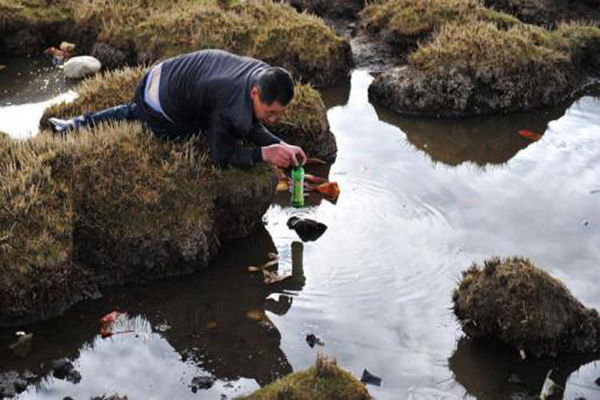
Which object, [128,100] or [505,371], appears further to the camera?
[128,100]

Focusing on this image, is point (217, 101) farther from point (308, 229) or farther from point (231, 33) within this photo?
point (231, 33)

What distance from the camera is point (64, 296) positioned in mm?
9977

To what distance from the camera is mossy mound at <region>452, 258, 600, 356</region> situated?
9.20 m

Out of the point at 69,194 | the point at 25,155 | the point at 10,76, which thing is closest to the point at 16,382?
the point at 69,194

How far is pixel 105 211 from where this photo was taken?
10500 millimetres

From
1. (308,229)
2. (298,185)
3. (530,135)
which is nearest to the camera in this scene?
(298,185)

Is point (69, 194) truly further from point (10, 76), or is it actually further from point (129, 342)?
point (10, 76)

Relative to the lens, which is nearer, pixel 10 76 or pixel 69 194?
pixel 69 194

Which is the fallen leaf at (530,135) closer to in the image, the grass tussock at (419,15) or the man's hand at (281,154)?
the grass tussock at (419,15)

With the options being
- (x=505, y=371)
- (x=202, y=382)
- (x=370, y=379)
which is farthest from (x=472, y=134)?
(x=202, y=382)

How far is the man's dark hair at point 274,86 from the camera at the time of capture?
10156 millimetres

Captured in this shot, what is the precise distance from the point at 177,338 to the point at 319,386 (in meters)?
2.24

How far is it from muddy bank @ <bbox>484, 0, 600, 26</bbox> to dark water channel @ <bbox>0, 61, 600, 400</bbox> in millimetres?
6700

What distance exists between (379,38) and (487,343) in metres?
12.2
